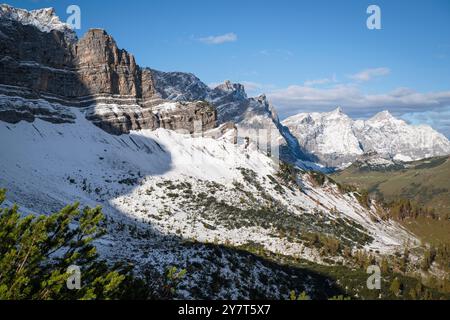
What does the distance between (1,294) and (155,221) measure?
6777cm

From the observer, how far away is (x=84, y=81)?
12225 centimetres

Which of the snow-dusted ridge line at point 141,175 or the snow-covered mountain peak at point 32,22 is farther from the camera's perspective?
the snow-covered mountain peak at point 32,22

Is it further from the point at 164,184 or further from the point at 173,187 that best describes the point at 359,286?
the point at 164,184

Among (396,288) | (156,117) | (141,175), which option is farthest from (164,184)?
(396,288)

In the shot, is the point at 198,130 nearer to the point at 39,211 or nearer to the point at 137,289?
the point at 39,211

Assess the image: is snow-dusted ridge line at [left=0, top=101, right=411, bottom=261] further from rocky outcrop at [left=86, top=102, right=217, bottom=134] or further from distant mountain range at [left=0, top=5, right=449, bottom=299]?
rocky outcrop at [left=86, top=102, right=217, bottom=134]

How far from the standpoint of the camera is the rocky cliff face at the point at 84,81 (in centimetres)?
10175

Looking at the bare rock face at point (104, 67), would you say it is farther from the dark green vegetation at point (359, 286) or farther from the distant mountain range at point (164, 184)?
the dark green vegetation at point (359, 286)

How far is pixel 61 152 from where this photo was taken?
314 ft

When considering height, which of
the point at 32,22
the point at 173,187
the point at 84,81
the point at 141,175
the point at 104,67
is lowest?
the point at 173,187

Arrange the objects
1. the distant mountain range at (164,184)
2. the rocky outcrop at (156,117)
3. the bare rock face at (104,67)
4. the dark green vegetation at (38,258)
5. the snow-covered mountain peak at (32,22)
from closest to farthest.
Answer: the dark green vegetation at (38,258)
the distant mountain range at (164,184)
the rocky outcrop at (156,117)
the bare rock face at (104,67)
the snow-covered mountain peak at (32,22)

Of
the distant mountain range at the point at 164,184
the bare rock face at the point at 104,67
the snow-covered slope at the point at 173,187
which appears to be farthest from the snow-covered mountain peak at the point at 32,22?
the snow-covered slope at the point at 173,187
